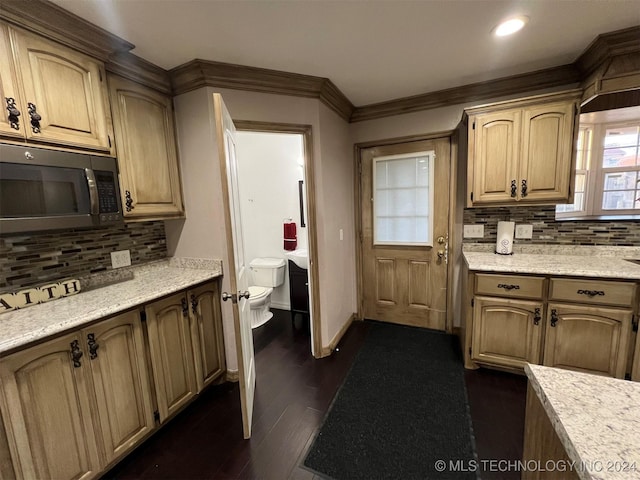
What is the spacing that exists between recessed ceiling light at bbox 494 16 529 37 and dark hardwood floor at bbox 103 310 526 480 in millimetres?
2383

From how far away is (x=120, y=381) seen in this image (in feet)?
4.87

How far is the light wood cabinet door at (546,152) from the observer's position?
2.01 m

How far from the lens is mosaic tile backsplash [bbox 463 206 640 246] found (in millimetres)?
2166

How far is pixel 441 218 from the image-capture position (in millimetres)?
2771

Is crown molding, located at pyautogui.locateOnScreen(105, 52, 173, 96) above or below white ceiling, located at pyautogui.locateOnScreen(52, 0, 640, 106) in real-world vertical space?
below

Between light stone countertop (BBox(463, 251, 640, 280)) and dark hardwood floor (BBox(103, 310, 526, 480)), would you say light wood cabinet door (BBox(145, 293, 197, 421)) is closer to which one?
dark hardwood floor (BBox(103, 310, 526, 480))

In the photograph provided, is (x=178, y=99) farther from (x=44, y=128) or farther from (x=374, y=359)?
(x=374, y=359)

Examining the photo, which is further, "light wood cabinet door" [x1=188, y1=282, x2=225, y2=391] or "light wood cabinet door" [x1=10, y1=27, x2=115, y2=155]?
"light wood cabinet door" [x1=188, y1=282, x2=225, y2=391]

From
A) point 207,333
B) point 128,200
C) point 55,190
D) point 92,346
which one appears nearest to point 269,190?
point 128,200

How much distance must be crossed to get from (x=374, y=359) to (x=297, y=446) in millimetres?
1059

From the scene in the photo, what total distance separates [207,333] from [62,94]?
5.41 ft

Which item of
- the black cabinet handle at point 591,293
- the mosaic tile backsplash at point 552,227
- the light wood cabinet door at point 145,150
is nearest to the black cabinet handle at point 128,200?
the light wood cabinet door at point 145,150

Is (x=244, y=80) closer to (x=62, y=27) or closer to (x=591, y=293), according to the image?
(x=62, y=27)

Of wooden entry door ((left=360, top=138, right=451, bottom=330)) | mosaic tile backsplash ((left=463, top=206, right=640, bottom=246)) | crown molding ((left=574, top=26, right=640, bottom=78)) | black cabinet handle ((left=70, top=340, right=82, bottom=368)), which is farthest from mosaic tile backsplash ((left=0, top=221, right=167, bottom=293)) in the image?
crown molding ((left=574, top=26, right=640, bottom=78))
